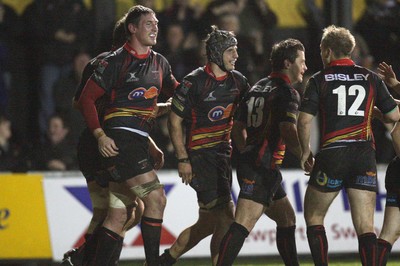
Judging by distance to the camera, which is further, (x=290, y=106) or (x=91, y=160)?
(x=91, y=160)

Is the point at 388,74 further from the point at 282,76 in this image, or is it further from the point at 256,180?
the point at 256,180

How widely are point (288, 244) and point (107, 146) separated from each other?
77.3 inches

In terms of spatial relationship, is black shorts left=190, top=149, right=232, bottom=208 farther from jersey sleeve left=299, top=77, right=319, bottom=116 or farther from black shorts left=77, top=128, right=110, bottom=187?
jersey sleeve left=299, top=77, right=319, bottom=116

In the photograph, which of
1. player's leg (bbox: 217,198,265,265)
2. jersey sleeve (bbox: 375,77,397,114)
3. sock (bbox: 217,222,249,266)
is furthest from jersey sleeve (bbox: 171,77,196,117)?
jersey sleeve (bbox: 375,77,397,114)

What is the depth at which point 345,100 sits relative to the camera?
26.4ft

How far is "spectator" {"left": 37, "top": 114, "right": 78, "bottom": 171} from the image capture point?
12.5 metres

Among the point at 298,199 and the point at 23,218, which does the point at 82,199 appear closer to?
the point at 23,218

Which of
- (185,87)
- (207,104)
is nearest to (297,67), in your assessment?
(207,104)

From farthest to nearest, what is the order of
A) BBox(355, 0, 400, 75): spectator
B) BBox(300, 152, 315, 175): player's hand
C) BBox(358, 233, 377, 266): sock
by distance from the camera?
BBox(355, 0, 400, 75): spectator → BBox(300, 152, 315, 175): player's hand → BBox(358, 233, 377, 266): sock

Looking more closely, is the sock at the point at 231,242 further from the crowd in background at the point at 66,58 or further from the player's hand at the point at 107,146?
the crowd in background at the point at 66,58

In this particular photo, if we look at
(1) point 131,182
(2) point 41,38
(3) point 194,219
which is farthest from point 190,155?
(2) point 41,38

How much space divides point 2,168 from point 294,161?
3.64 m

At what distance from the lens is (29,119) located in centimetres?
1335

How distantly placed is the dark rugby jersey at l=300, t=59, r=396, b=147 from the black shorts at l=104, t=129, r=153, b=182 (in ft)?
4.50
